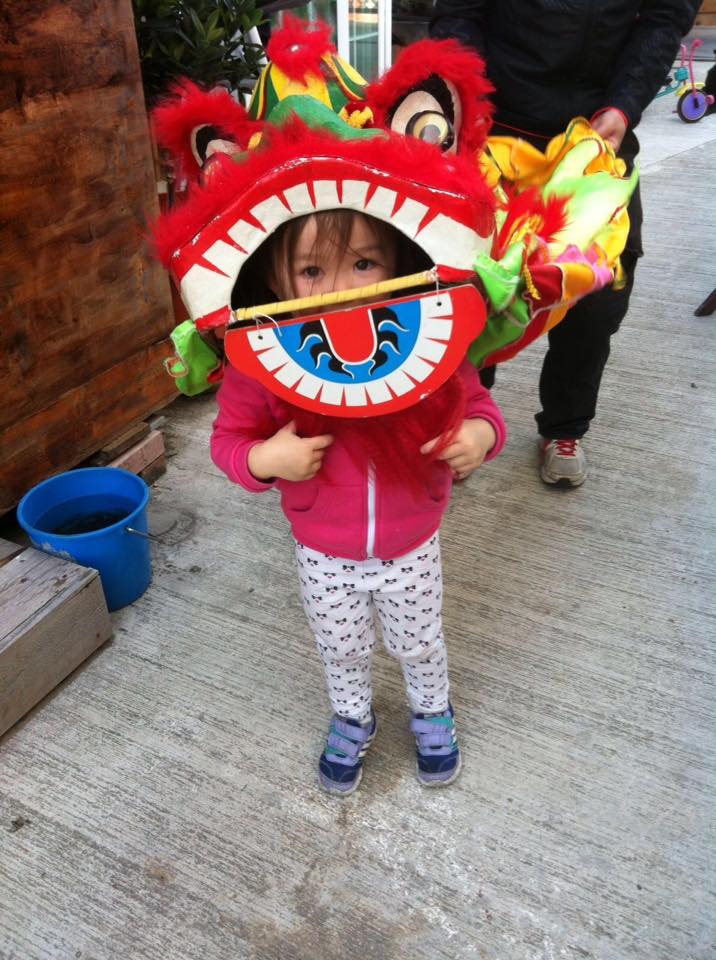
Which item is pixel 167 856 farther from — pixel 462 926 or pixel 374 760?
pixel 462 926

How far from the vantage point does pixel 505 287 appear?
0.99m

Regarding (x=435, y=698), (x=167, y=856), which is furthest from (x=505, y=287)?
(x=167, y=856)

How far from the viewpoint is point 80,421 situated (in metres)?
2.20

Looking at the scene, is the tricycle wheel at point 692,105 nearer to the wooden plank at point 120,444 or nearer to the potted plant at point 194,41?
the potted plant at point 194,41

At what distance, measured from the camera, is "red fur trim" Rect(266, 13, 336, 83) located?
106 centimetres

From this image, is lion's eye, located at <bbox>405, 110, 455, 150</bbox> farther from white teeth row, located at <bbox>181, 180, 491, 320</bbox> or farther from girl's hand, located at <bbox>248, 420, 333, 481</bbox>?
girl's hand, located at <bbox>248, 420, 333, 481</bbox>

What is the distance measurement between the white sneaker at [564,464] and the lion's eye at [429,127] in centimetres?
149

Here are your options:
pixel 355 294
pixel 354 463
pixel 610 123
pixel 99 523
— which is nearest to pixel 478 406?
pixel 354 463

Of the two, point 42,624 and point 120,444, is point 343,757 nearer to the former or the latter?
point 42,624

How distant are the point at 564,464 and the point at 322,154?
5.47 ft

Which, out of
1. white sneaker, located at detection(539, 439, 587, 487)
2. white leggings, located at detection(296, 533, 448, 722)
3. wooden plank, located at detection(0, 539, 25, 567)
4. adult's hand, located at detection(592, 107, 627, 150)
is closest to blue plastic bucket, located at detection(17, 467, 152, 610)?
wooden plank, located at detection(0, 539, 25, 567)

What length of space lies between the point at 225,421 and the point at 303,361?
251 millimetres

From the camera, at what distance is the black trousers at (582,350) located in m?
1.99

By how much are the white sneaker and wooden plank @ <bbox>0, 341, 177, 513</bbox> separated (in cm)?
124
